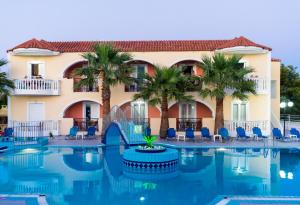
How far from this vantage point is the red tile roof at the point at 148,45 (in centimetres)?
2506

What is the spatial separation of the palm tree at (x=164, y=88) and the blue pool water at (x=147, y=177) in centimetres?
460

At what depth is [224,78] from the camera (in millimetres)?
22250

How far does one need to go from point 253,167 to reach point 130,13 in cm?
2917

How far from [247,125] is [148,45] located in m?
9.88

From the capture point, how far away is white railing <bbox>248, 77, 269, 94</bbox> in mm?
24170

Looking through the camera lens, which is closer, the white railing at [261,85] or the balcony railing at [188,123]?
the white railing at [261,85]

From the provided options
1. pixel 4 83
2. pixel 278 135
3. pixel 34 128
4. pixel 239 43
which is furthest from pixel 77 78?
pixel 278 135

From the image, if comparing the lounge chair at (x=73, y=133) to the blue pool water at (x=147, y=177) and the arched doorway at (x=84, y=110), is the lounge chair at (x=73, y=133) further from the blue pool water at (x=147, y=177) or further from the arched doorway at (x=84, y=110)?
the blue pool water at (x=147, y=177)

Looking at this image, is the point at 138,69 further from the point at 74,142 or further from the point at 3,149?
the point at 3,149

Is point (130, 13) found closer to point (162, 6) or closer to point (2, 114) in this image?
point (162, 6)

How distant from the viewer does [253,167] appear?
15.3m

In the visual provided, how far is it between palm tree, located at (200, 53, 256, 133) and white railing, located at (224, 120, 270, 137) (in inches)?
83.3

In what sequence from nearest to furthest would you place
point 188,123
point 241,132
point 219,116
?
point 241,132 → point 219,116 → point 188,123

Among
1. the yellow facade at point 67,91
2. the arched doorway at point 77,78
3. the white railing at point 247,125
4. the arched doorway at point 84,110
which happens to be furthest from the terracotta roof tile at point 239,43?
the arched doorway at point 84,110
